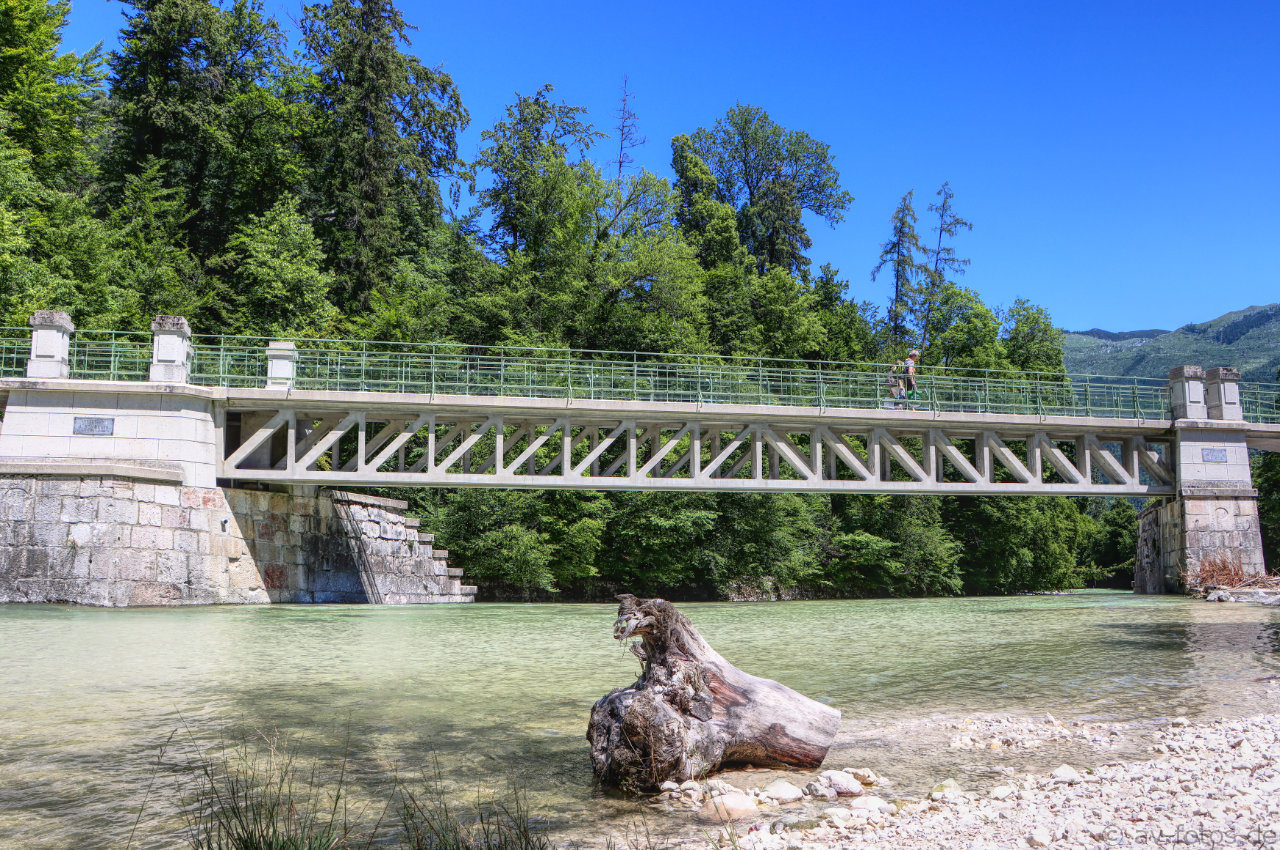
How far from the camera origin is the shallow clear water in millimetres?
5414

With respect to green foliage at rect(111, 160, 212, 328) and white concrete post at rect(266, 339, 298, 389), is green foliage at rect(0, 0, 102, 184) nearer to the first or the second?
green foliage at rect(111, 160, 212, 328)

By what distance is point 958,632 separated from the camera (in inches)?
631

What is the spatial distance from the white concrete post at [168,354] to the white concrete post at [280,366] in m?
1.83

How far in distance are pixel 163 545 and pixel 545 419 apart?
9.18m

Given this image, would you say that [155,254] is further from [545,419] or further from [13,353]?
[545,419]

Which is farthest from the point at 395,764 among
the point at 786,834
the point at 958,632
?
the point at 958,632

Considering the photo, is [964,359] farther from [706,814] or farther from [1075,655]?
[706,814]

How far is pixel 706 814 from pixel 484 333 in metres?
34.7

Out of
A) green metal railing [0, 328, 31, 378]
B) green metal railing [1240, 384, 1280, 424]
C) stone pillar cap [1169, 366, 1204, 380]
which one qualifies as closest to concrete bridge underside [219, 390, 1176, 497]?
stone pillar cap [1169, 366, 1204, 380]

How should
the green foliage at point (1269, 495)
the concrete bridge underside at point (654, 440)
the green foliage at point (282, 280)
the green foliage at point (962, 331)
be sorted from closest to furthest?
the concrete bridge underside at point (654, 440)
the green foliage at point (282, 280)
the green foliage at point (1269, 495)
the green foliage at point (962, 331)

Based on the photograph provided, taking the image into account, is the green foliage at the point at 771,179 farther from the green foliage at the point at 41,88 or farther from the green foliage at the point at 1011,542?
the green foliage at the point at 41,88

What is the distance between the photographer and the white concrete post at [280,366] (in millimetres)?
22797

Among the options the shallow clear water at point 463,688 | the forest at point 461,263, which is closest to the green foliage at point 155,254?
the forest at point 461,263

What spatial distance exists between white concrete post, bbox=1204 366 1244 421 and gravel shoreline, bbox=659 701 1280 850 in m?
25.4
